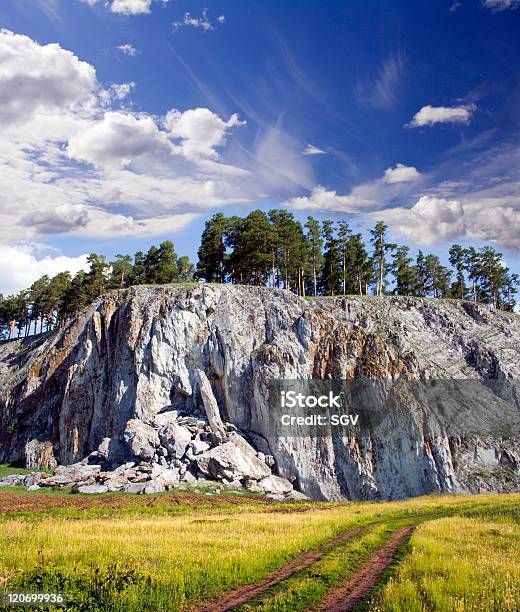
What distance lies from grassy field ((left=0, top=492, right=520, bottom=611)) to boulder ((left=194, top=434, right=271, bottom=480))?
721 inches

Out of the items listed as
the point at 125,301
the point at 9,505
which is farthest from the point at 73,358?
the point at 9,505

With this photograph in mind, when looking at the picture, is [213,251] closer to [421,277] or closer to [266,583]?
[421,277]

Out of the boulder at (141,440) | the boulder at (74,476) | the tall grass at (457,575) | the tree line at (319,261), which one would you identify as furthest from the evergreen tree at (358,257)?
the tall grass at (457,575)

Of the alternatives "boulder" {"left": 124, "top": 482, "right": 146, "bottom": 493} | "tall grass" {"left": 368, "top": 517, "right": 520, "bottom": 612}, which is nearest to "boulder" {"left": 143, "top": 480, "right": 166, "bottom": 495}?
"boulder" {"left": 124, "top": 482, "right": 146, "bottom": 493}

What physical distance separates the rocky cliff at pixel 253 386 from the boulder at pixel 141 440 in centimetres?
11

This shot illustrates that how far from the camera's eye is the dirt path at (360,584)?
34.7 ft

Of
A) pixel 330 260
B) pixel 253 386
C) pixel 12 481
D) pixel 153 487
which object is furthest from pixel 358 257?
pixel 12 481

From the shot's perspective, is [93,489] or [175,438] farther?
[175,438]

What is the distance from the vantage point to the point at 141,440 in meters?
44.8

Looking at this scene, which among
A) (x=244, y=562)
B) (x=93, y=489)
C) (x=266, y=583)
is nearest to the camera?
(x=266, y=583)

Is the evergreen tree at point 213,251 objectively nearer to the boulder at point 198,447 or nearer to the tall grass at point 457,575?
the boulder at point 198,447

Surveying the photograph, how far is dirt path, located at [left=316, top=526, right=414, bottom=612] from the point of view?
416 inches

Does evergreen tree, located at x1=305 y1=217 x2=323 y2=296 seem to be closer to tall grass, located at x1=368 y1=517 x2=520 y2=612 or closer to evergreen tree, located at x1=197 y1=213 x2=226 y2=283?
evergreen tree, located at x1=197 y1=213 x2=226 y2=283

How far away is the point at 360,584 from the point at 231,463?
3256cm
